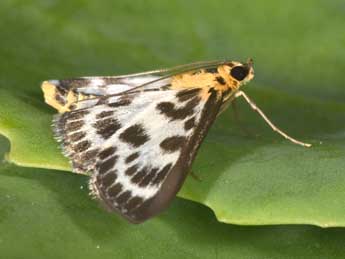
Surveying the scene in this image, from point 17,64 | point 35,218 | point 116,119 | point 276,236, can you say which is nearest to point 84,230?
point 35,218

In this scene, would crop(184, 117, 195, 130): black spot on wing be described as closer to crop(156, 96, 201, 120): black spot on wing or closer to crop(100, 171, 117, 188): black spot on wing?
crop(156, 96, 201, 120): black spot on wing

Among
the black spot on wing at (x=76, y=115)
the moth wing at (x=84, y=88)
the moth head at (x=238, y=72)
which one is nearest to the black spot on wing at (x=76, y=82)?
the moth wing at (x=84, y=88)

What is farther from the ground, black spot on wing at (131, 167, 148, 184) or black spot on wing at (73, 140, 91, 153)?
black spot on wing at (73, 140, 91, 153)

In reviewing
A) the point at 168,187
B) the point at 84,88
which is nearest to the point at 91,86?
the point at 84,88

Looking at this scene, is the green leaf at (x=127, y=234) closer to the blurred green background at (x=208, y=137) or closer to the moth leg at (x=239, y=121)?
the blurred green background at (x=208, y=137)

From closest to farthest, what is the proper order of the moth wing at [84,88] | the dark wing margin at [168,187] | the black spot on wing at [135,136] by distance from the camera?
the dark wing margin at [168,187] < the black spot on wing at [135,136] < the moth wing at [84,88]

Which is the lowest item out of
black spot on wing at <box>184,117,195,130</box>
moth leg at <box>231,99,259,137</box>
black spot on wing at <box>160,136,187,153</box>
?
moth leg at <box>231,99,259,137</box>

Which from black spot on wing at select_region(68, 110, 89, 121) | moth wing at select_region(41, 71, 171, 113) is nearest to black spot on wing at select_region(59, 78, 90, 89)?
moth wing at select_region(41, 71, 171, 113)

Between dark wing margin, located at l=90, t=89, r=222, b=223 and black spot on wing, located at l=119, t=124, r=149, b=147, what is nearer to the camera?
dark wing margin, located at l=90, t=89, r=222, b=223

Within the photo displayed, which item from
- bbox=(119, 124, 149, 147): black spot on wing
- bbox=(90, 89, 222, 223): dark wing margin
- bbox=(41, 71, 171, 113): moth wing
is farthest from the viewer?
bbox=(41, 71, 171, 113): moth wing
